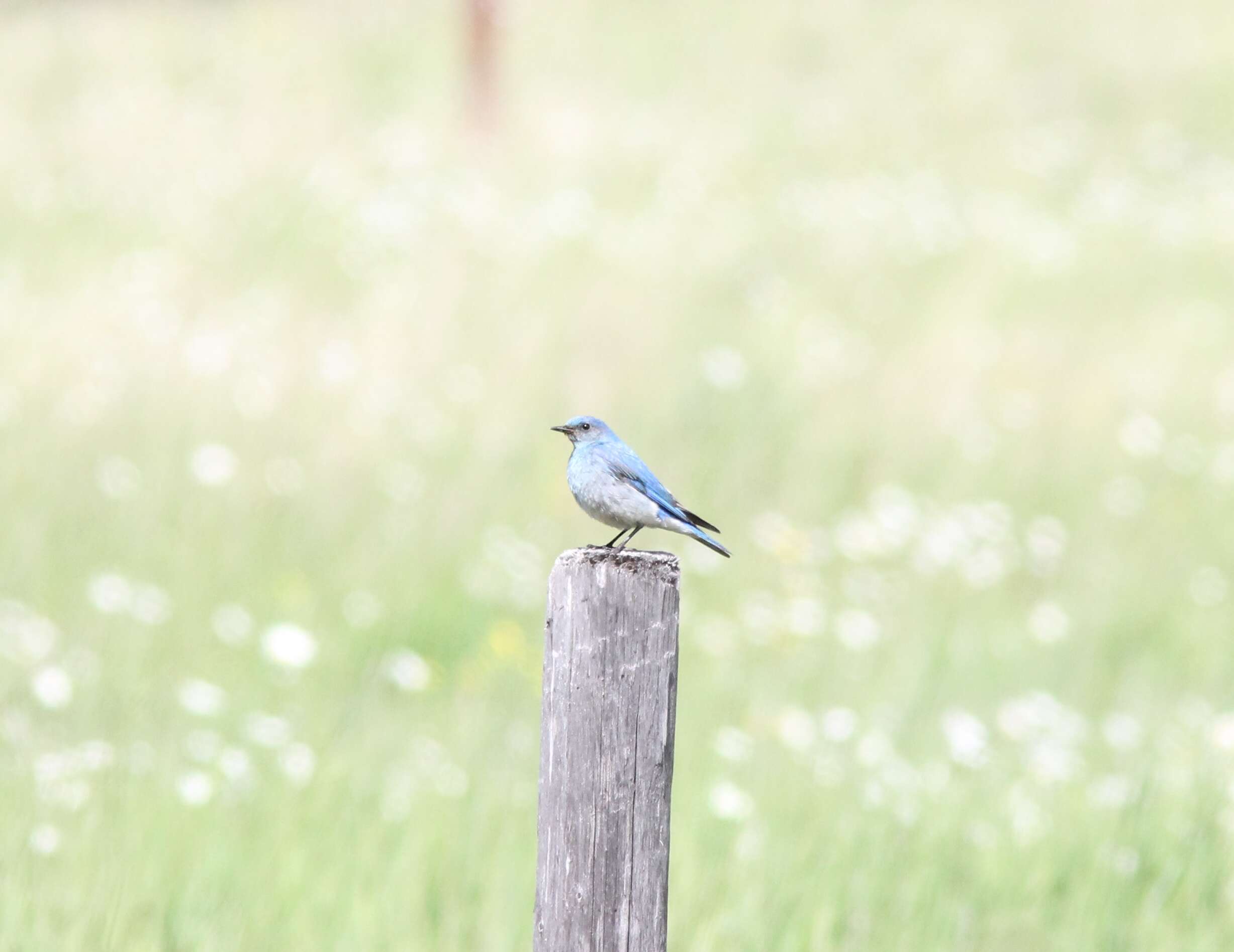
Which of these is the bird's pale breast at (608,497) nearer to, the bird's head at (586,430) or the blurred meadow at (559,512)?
the bird's head at (586,430)

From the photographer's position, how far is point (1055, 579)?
254 inches

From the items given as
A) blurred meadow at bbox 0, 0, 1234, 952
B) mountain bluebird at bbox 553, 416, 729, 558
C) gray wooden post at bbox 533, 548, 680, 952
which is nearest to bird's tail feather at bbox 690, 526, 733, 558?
mountain bluebird at bbox 553, 416, 729, 558

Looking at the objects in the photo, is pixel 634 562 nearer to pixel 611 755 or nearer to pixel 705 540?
pixel 611 755

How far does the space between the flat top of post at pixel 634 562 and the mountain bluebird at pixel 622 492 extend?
0.44 meters

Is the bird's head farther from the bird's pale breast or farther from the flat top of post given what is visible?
the flat top of post

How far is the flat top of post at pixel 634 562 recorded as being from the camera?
2.14 metres

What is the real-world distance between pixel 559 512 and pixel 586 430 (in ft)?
10.4

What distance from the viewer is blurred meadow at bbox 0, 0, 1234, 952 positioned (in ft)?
11.0

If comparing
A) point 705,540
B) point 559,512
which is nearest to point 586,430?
point 705,540

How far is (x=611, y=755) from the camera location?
2.11 m

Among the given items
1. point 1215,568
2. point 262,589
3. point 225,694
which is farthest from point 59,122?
point 1215,568

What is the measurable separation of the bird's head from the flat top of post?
0.75 m

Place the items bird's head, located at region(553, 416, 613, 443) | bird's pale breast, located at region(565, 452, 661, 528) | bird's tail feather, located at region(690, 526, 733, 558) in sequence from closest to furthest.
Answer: bird's tail feather, located at region(690, 526, 733, 558)
bird's pale breast, located at region(565, 452, 661, 528)
bird's head, located at region(553, 416, 613, 443)

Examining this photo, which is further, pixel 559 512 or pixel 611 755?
pixel 559 512
